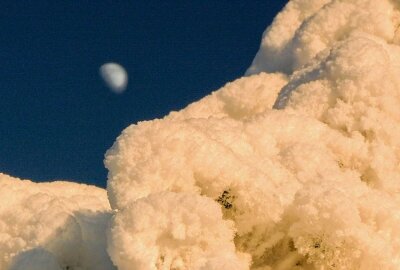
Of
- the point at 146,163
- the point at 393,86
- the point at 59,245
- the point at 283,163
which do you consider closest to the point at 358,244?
the point at 283,163

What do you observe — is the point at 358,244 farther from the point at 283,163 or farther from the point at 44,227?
the point at 44,227

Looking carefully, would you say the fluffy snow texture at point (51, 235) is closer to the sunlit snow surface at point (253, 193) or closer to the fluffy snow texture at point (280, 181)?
the sunlit snow surface at point (253, 193)

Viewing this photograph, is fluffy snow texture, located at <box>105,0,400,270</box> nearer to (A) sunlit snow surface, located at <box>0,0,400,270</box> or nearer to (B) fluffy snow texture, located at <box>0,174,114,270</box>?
(A) sunlit snow surface, located at <box>0,0,400,270</box>

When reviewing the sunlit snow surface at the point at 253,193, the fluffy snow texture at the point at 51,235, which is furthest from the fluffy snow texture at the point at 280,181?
the fluffy snow texture at the point at 51,235

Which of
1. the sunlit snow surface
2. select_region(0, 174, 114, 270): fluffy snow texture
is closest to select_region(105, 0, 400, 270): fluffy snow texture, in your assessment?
the sunlit snow surface

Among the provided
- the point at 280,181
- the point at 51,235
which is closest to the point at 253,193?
the point at 280,181

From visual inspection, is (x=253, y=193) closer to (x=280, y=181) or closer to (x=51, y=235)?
(x=280, y=181)

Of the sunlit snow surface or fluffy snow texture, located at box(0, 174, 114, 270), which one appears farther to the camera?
fluffy snow texture, located at box(0, 174, 114, 270)
